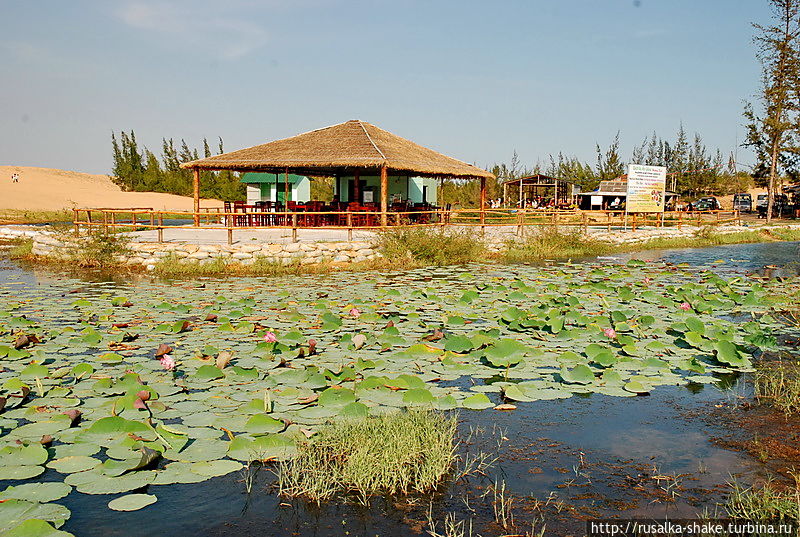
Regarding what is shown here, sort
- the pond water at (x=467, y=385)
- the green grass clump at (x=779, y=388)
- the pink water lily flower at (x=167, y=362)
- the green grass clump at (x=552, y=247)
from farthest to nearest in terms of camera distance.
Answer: the green grass clump at (x=552, y=247) < the pink water lily flower at (x=167, y=362) < the green grass clump at (x=779, y=388) < the pond water at (x=467, y=385)

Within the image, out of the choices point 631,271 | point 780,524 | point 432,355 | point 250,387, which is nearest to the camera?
point 780,524

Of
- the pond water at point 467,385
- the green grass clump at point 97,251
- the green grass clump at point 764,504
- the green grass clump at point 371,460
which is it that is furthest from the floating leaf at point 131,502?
the green grass clump at point 97,251

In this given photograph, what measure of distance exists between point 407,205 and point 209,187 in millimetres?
30861

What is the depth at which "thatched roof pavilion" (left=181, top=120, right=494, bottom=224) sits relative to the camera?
17359 millimetres

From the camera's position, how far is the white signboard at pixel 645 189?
22797 mm

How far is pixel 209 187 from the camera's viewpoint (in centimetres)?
4869

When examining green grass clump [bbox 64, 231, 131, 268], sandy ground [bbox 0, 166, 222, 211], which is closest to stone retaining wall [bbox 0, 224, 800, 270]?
green grass clump [bbox 64, 231, 131, 268]

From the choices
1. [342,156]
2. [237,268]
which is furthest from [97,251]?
[342,156]

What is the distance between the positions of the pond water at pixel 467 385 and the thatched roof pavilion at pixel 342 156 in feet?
24.2

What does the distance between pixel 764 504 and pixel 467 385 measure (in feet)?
8.33

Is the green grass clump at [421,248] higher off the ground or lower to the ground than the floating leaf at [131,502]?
higher

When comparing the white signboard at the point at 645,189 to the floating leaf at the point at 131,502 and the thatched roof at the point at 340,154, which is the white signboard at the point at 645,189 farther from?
the floating leaf at the point at 131,502

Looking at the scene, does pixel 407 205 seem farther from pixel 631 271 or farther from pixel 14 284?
pixel 14 284

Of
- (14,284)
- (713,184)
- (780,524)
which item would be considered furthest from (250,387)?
(713,184)
